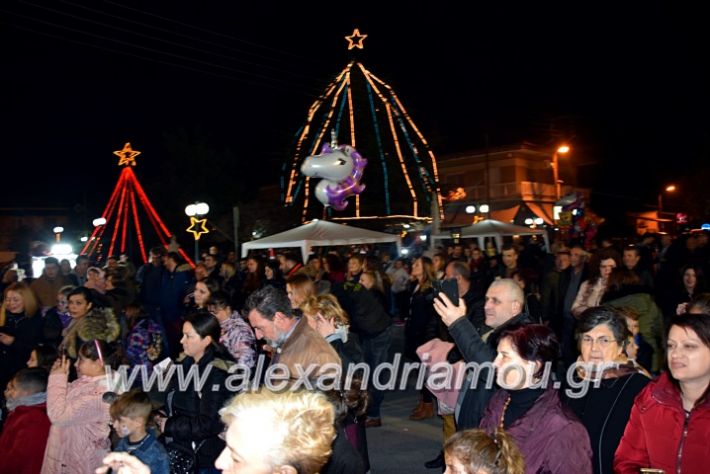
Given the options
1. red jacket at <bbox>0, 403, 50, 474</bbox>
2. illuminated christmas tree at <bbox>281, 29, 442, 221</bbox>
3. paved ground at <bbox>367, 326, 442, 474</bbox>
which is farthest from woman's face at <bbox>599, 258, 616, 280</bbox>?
illuminated christmas tree at <bbox>281, 29, 442, 221</bbox>

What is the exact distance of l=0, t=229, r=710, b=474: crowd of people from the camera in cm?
244

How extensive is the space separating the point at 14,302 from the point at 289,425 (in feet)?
18.3

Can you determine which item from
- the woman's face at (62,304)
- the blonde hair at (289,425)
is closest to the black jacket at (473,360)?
the blonde hair at (289,425)

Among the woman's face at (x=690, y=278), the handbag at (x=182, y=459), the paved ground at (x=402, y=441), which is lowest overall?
the paved ground at (x=402, y=441)

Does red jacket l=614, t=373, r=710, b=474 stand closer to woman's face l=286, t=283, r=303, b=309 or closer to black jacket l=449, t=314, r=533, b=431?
black jacket l=449, t=314, r=533, b=431

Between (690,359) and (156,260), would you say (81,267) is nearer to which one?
(156,260)

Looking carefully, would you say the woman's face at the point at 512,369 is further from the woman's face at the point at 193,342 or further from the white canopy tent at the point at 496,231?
the white canopy tent at the point at 496,231

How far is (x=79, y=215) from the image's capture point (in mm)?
51625

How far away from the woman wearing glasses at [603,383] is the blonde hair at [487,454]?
1.15 metres

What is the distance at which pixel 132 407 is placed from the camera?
379 centimetres

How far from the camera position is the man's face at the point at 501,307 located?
4.40m

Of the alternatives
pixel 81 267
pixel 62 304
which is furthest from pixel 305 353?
pixel 81 267

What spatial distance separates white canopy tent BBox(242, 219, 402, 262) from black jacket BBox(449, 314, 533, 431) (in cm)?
912

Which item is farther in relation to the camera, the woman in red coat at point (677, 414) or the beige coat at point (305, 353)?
the beige coat at point (305, 353)
